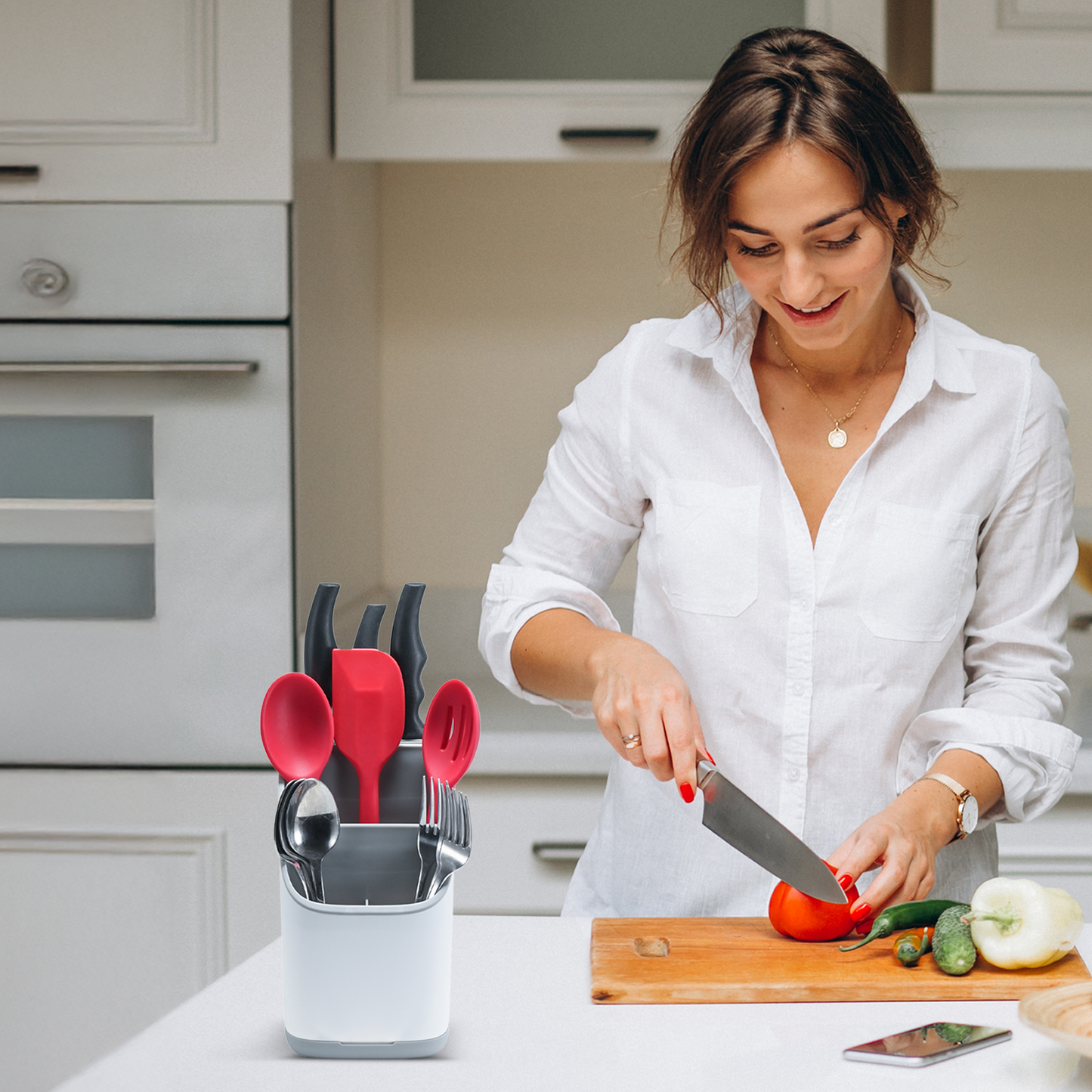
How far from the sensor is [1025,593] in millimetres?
1107

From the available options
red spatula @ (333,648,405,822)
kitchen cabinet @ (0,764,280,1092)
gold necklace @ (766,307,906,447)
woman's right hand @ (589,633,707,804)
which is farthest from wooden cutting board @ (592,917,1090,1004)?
kitchen cabinet @ (0,764,280,1092)

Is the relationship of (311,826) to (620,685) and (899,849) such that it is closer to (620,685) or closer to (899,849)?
(620,685)

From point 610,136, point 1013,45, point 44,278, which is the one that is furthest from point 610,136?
point 44,278

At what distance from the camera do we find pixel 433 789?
766mm

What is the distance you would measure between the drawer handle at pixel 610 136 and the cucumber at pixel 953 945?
123 centimetres

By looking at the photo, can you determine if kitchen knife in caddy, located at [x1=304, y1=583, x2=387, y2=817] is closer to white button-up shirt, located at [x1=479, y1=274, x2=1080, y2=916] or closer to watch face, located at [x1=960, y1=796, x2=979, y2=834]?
white button-up shirt, located at [x1=479, y1=274, x2=1080, y2=916]

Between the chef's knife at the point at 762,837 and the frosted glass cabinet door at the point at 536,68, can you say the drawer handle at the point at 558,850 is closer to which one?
the chef's knife at the point at 762,837

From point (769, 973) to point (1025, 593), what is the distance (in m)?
0.45

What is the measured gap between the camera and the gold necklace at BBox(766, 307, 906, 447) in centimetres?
115

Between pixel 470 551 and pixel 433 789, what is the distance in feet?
4.91

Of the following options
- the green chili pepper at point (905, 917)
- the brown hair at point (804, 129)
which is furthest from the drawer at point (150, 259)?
the green chili pepper at point (905, 917)

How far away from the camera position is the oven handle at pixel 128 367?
1.67 metres

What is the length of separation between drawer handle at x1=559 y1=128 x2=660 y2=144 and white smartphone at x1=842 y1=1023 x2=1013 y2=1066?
4.37ft

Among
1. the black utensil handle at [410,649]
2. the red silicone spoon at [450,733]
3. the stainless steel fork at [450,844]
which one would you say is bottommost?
the stainless steel fork at [450,844]
